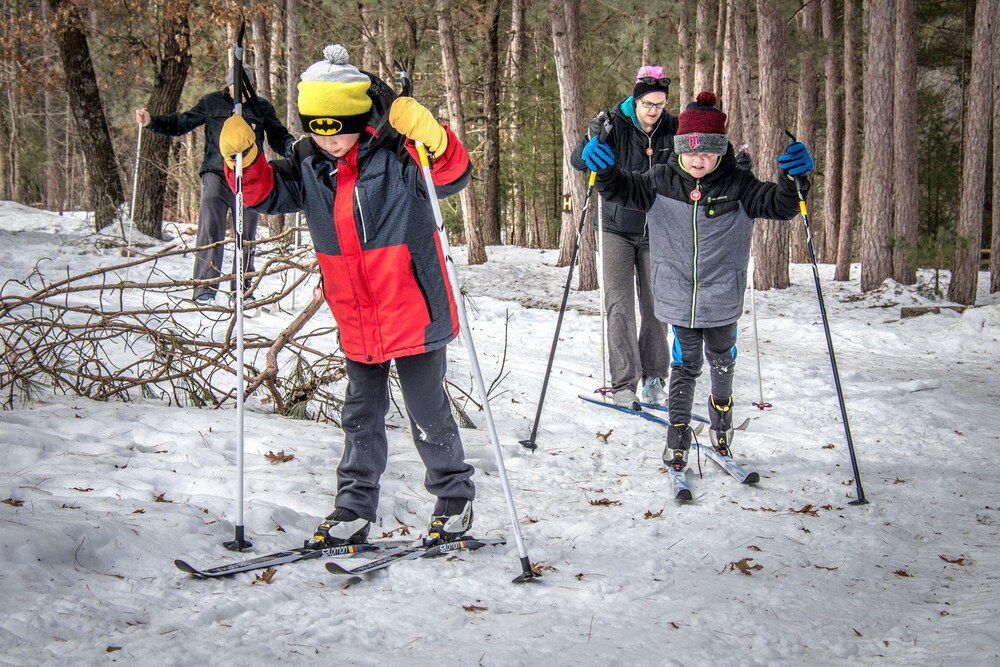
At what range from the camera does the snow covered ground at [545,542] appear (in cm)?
240

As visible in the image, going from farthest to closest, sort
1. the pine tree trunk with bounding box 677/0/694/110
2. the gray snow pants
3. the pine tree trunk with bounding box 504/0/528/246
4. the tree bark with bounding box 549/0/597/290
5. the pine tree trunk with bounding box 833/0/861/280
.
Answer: the pine tree trunk with bounding box 504/0/528/246
the pine tree trunk with bounding box 833/0/861/280
the pine tree trunk with bounding box 677/0/694/110
the tree bark with bounding box 549/0/597/290
the gray snow pants

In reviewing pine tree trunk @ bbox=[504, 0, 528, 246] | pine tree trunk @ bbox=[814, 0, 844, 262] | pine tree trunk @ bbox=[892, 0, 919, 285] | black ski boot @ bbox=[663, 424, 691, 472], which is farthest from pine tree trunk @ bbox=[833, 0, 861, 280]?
black ski boot @ bbox=[663, 424, 691, 472]

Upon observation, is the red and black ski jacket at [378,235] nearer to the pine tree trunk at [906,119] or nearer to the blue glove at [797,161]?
the blue glove at [797,161]

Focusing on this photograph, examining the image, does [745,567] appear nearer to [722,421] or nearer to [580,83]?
[722,421]

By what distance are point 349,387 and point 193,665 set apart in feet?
4.76

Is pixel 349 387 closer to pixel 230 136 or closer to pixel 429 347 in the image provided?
pixel 429 347

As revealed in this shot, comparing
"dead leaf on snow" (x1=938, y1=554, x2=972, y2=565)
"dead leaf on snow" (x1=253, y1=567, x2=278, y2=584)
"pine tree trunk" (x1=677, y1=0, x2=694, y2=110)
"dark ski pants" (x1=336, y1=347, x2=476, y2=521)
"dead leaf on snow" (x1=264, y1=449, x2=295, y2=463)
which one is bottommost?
"dead leaf on snow" (x1=938, y1=554, x2=972, y2=565)

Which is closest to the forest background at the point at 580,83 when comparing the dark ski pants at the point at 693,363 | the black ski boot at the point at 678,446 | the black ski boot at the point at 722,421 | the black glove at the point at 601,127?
the black glove at the point at 601,127

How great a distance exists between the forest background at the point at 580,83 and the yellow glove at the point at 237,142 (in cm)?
351

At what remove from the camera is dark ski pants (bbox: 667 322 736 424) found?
4.66 metres

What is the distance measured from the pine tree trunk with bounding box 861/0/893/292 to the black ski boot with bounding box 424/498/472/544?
11699mm

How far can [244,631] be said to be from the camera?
7.91 ft

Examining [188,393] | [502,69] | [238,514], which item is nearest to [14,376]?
[188,393]

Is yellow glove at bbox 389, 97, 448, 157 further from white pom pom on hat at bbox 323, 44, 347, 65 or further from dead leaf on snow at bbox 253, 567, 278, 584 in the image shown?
dead leaf on snow at bbox 253, 567, 278, 584
